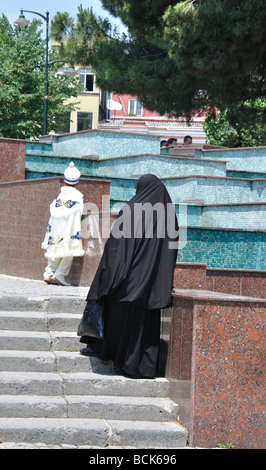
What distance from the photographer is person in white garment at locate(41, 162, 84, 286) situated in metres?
9.62

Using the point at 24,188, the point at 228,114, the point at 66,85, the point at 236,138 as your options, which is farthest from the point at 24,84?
the point at 24,188

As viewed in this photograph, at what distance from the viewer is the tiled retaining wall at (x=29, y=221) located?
34.6ft

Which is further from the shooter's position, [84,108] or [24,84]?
[84,108]

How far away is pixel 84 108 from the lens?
5422cm

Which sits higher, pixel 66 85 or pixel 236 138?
pixel 66 85

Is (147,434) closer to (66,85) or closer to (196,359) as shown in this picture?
(196,359)

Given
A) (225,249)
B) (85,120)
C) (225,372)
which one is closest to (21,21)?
(225,249)

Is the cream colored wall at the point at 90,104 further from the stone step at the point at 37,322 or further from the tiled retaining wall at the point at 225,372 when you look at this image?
the tiled retaining wall at the point at 225,372

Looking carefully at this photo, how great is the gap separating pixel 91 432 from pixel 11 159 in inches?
323

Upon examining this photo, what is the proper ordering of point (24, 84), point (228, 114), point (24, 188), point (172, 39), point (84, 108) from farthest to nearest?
point (84, 108), point (24, 84), point (228, 114), point (172, 39), point (24, 188)

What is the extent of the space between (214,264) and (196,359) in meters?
3.86

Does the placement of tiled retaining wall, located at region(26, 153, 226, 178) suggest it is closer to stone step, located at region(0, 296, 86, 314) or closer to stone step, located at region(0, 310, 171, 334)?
stone step, located at region(0, 296, 86, 314)

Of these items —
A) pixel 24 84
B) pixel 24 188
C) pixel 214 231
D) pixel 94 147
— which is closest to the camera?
pixel 214 231

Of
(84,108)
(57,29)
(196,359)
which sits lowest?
(196,359)
